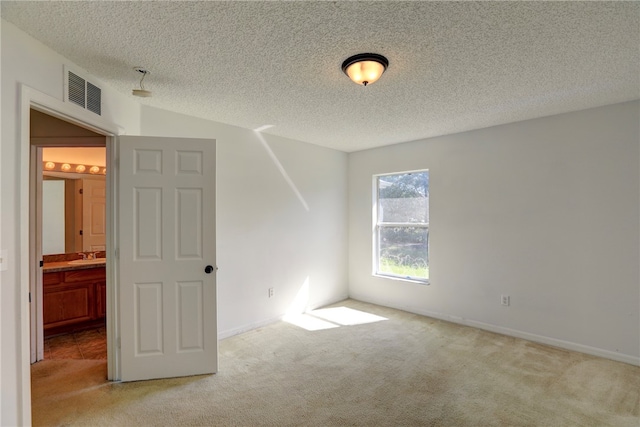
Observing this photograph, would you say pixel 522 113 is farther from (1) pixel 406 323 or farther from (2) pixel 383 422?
(2) pixel 383 422

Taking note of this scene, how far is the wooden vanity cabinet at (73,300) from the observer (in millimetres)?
3621

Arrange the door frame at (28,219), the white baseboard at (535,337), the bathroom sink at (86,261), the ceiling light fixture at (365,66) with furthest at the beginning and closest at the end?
1. the bathroom sink at (86,261)
2. the white baseboard at (535,337)
3. the ceiling light fixture at (365,66)
4. the door frame at (28,219)

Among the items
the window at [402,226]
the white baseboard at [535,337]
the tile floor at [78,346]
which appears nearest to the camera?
the white baseboard at [535,337]

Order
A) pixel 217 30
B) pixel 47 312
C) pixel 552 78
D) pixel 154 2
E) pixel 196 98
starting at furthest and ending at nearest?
pixel 47 312 < pixel 196 98 < pixel 552 78 < pixel 217 30 < pixel 154 2

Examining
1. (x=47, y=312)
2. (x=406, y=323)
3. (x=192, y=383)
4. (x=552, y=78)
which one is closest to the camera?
(x=552, y=78)

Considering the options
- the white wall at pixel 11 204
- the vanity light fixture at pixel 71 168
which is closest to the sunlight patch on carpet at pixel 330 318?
the white wall at pixel 11 204

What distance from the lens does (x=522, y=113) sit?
3281 millimetres

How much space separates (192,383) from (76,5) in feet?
8.77

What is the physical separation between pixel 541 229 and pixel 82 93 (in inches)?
174

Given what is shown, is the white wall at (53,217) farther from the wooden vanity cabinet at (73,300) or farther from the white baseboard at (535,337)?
the white baseboard at (535,337)

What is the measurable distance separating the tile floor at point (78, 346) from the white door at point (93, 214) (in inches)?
45.9

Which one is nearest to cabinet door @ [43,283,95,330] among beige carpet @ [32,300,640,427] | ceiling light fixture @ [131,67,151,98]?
beige carpet @ [32,300,640,427]

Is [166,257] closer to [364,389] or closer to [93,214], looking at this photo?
[364,389]

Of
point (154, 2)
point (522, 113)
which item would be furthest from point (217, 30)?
point (522, 113)
